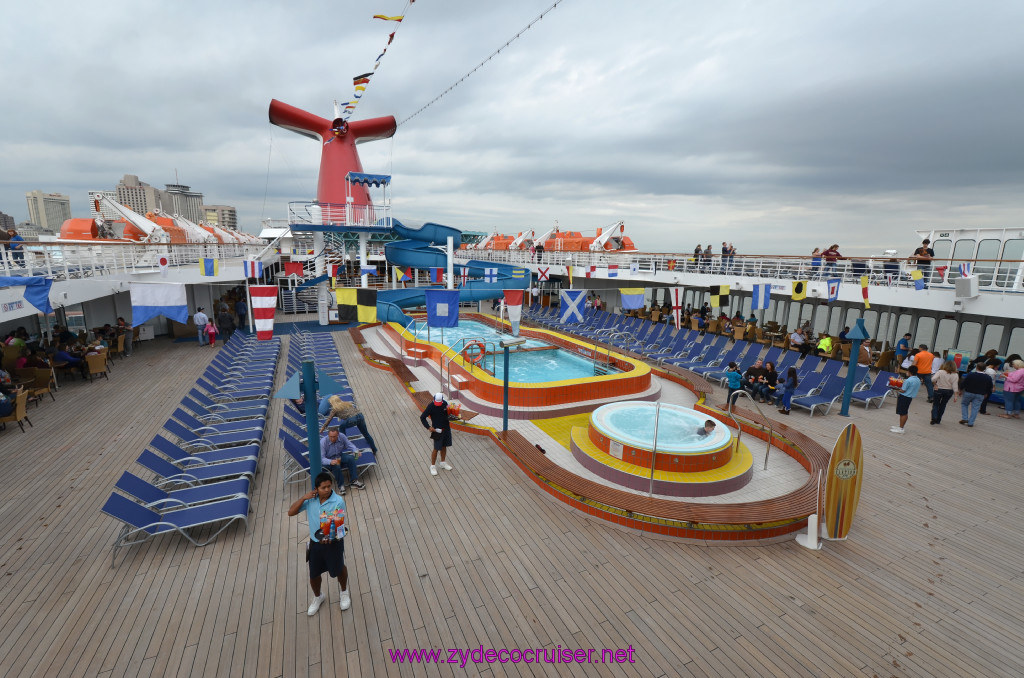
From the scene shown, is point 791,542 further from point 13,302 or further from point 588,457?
point 13,302

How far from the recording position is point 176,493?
4.92m

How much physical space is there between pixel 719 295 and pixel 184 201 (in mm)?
192642

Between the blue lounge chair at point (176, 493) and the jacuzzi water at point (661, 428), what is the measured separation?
479 centimetres

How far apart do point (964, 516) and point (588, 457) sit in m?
4.36

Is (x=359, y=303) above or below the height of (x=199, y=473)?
above

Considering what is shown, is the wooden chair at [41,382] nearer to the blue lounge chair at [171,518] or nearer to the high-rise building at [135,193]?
the blue lounge chair at [171,518]

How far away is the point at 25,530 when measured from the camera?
4793 millimetres

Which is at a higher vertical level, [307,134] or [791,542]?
[307,134]

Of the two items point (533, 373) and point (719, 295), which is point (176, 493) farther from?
point (719, 295)

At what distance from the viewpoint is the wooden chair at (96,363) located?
10242 mm

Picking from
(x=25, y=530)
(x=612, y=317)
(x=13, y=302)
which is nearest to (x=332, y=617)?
(x=25, y=530)

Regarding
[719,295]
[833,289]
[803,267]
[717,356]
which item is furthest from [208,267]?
[803,267]

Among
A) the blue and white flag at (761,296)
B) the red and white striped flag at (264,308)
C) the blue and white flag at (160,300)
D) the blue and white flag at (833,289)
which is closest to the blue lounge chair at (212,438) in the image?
the red and white striped flag at (264,308)

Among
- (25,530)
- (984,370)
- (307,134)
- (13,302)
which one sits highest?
(307,134)
